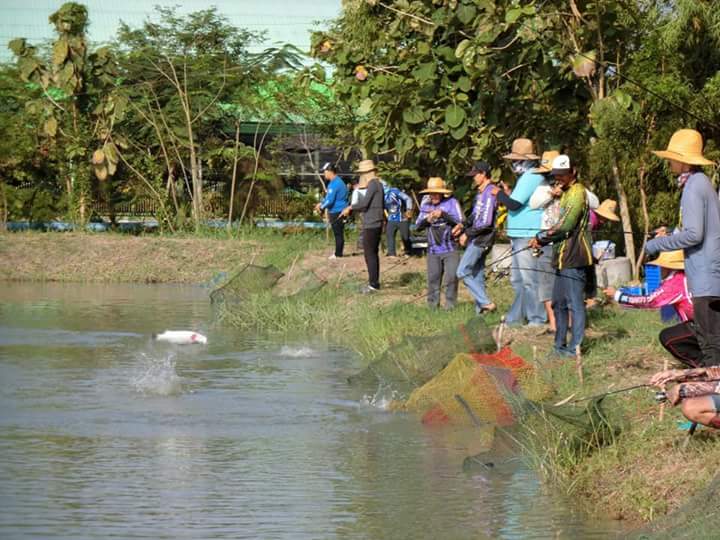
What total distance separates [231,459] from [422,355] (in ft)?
8.81

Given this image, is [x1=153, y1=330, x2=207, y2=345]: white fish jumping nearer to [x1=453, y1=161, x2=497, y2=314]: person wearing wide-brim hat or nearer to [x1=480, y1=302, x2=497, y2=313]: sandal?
[x1=453, y1=161, x2=497, y2=314]: person wearing wide-brim hat

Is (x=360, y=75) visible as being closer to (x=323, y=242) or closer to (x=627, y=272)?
(x=627, y=272)

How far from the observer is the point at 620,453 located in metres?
8.05

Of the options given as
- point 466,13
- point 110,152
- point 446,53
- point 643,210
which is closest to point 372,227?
point 446,53

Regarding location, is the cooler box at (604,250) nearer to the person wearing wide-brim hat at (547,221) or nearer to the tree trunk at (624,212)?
the tree trunk at (624,212)

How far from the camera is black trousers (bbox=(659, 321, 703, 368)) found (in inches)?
340

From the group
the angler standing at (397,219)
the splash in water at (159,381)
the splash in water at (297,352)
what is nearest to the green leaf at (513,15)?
the splash in water at (297,352)

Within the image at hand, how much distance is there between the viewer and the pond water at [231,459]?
7.42 m

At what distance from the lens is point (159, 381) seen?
1161 cm

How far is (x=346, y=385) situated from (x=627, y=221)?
229 inches

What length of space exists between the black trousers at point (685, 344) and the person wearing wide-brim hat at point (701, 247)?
16cm

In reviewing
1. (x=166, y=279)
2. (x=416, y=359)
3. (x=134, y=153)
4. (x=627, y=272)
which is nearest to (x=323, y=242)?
(x=166, y=279)

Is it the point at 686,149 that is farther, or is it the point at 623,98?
the point at 623,98

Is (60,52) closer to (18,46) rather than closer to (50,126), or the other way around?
(18,46)
